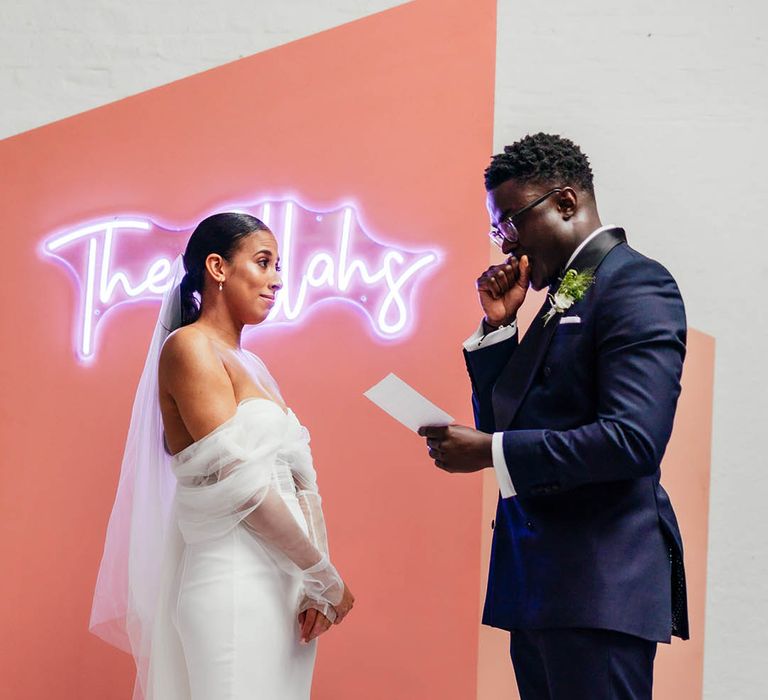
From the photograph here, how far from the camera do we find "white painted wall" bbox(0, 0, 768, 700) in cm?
323

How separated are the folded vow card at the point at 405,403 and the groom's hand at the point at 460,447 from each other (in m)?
0.03

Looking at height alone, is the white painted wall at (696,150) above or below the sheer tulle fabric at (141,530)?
above

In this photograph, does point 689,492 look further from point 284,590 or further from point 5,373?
point 5,373

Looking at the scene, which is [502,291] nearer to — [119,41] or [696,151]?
[696,151]

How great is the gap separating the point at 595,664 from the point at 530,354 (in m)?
0.69

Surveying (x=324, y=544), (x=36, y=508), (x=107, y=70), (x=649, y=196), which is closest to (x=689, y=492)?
(x=649, y=196)

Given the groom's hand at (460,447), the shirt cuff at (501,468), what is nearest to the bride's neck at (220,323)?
the groom's hand at (460,447)

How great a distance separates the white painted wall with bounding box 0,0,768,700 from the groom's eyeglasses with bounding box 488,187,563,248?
3.67 ft

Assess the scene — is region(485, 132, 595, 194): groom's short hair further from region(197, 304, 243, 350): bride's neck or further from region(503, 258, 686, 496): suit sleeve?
region(197, 304, 243, 350): bride's neck

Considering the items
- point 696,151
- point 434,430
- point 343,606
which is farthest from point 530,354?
point 696,151

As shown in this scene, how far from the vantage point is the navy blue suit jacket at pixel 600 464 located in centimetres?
192

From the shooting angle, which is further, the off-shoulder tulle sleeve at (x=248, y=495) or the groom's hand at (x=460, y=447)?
the off-shoulder tulle sleeve at (x=248, y=495)

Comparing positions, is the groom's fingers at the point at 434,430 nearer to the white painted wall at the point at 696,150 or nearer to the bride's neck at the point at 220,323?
the bride's neck at the point at 220,323

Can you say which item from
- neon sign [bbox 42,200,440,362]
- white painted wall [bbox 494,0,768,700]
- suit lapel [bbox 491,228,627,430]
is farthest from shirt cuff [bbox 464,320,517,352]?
A: white painted wall [bbox 494,0,768,700]
